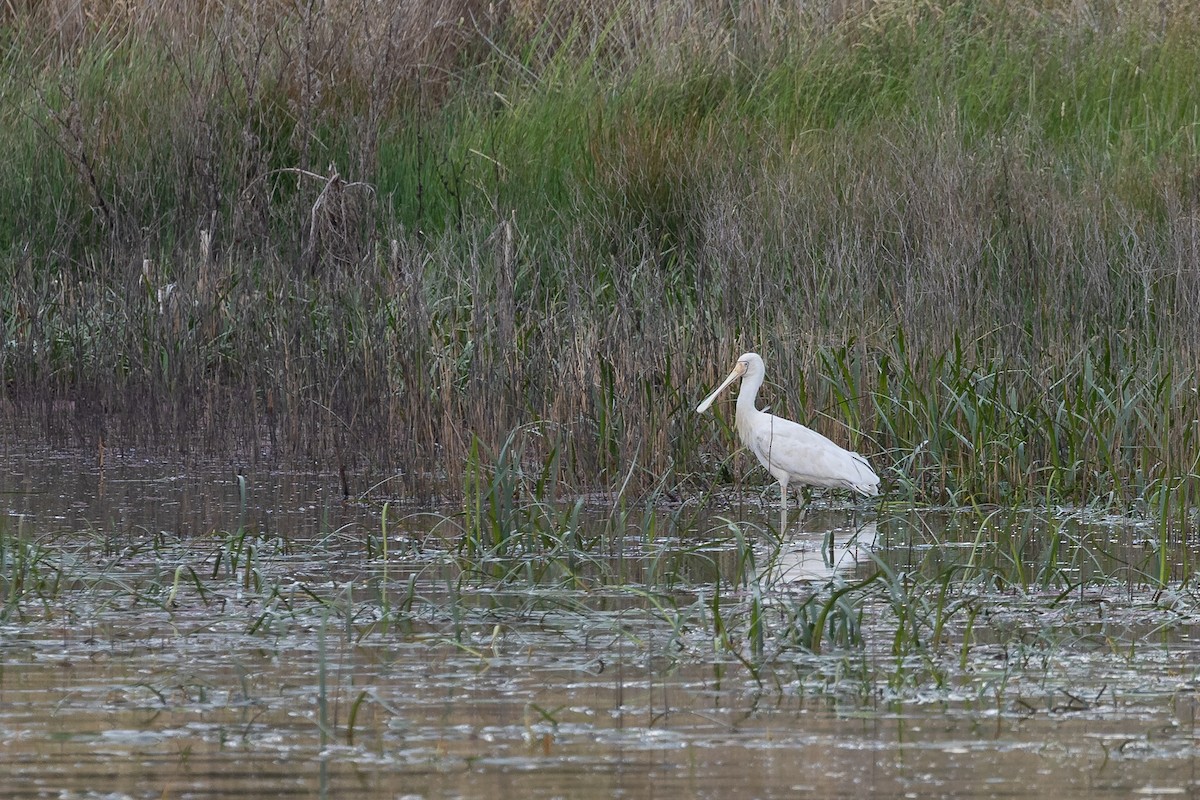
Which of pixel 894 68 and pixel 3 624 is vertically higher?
pixel 894 68

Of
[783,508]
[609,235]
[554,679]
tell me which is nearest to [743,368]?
[783,508]

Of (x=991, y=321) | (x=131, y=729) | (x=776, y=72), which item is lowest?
(x=131, y=729)

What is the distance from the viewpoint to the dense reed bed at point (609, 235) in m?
7.36

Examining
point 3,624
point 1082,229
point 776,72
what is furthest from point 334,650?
point 776,72

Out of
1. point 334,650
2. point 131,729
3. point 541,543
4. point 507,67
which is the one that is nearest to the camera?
point 131,729

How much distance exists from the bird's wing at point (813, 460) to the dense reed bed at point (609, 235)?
256mm

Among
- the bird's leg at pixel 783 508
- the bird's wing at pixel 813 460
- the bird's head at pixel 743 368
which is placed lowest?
the bird's leg at pixel 783 508

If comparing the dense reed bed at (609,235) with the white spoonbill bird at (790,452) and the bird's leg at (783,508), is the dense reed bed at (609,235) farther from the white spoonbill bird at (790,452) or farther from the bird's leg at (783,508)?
the bird's leg at (783,508)

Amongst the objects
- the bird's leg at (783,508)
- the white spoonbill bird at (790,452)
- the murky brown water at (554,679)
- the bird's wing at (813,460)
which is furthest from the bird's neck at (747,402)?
the murky brown water at (554,679)

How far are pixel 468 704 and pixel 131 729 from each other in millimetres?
657

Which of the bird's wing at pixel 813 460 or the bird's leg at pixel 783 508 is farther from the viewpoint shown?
the bird's wing at pixel 813 460

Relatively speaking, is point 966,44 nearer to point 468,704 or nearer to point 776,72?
Result: point 776,72

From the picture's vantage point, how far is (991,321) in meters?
7.96

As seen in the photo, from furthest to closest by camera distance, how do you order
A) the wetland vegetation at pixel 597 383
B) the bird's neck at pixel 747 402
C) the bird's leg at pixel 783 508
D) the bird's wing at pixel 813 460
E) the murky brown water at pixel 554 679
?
the bird's neck at pixel 747 402 → the bird's wing at pixel 813 460 → the bird's leg at pixel 783 508 → the wetland vegetation at pixel 597 383 → the murky brown water at pixel 554 679
